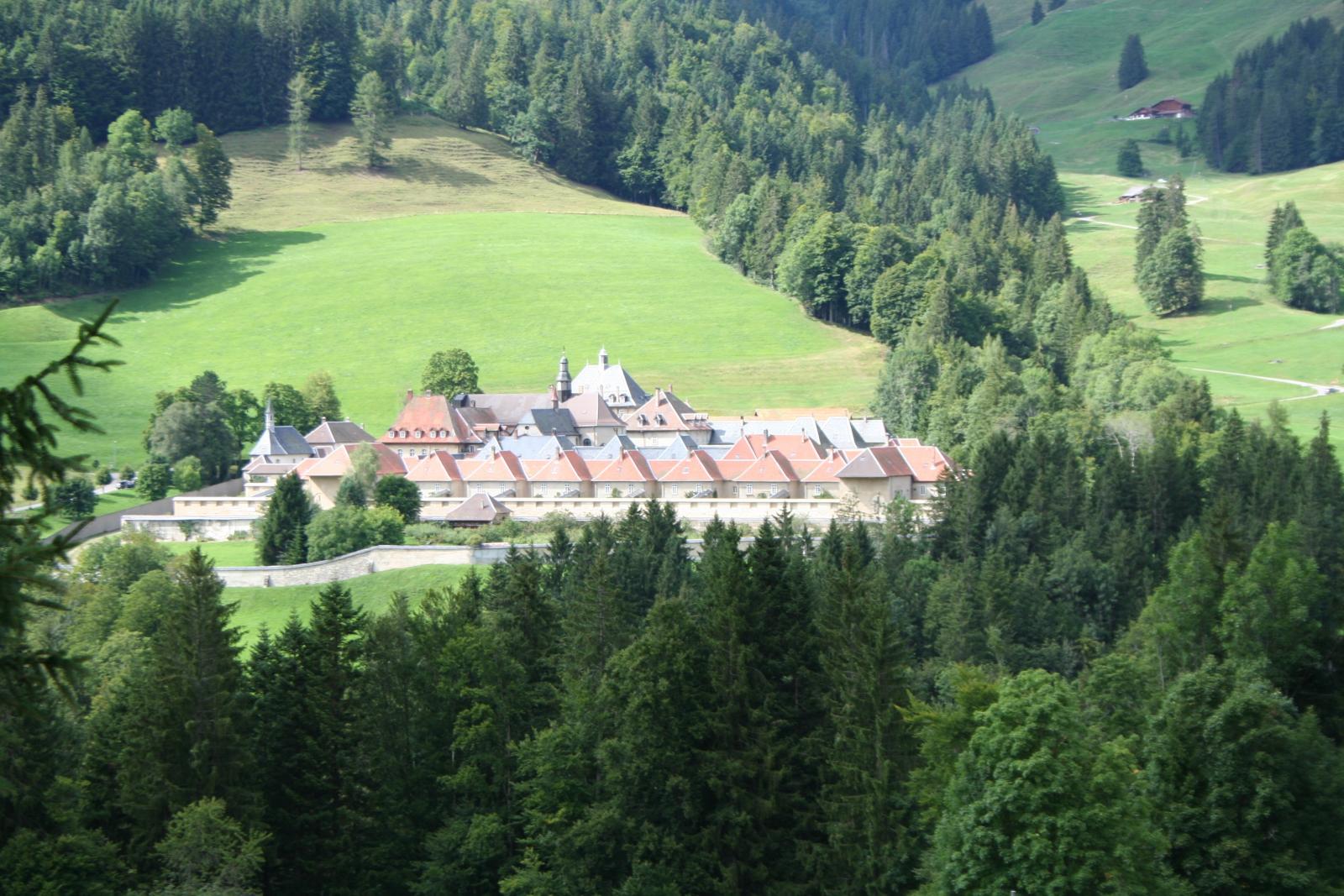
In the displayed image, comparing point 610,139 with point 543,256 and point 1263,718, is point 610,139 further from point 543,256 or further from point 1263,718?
point 1263,718

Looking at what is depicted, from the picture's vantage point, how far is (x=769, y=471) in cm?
8481

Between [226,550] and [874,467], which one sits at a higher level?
[874,467]

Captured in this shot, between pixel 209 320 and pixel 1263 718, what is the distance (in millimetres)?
98984

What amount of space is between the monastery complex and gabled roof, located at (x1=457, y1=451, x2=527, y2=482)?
77mm

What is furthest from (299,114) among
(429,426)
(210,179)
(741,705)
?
(741,705)

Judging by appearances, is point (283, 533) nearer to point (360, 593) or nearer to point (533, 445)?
point (360, 593)

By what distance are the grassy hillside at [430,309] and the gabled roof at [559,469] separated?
19087 mm

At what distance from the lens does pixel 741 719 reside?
138ft

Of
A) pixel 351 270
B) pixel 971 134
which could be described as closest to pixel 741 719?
pixel 351 270

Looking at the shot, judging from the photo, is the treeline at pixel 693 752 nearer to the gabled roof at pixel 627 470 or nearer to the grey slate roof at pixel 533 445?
the gabled roof at pixel 627 470

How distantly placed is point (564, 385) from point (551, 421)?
7.09 m

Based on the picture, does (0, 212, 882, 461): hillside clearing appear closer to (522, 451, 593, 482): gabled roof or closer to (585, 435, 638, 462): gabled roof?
(585, 435, 638, 462): gabled roof

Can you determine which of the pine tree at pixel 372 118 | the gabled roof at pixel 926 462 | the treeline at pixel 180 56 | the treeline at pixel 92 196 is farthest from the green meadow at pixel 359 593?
the treeline at pixel 180 56

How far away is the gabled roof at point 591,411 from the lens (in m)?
104
